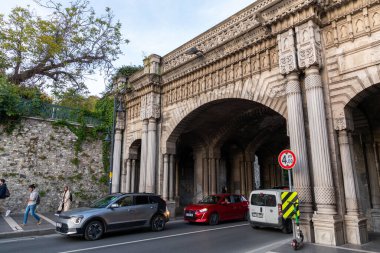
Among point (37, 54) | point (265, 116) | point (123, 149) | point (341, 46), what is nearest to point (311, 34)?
point (341, 46)

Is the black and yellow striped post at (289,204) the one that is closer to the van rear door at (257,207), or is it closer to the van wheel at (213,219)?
the van rear door at (257,207)

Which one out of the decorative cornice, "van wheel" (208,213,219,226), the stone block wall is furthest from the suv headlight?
the decorative cornice

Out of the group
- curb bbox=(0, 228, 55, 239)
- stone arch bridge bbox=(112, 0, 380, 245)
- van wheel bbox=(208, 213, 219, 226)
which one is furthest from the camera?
van wheel bbox=(208, 213, 219, 226)

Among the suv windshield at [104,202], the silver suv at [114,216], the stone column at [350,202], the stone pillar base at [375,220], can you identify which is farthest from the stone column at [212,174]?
the stone column at [350,202]

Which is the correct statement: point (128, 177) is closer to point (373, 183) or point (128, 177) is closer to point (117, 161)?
point (117, 161)

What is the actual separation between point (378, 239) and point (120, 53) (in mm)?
18924

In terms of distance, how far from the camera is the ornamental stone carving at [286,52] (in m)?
9.39

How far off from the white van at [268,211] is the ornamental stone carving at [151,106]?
7410 mm

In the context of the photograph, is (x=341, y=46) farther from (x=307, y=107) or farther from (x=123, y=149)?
(x=123, y=149)

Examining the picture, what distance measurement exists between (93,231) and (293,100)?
7.93 meters

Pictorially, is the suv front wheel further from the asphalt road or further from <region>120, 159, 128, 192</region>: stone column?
<region>120, 159, 128, 192</region>: stone column

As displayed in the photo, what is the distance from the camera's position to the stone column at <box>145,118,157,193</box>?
49.4 ft

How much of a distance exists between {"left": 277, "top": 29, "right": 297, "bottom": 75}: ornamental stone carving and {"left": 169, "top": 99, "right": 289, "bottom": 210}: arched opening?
354 centimetres

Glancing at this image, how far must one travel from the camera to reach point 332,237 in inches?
290
